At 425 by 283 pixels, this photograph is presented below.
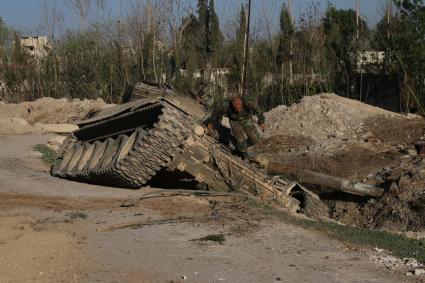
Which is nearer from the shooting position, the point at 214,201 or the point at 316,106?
the point at 214,201

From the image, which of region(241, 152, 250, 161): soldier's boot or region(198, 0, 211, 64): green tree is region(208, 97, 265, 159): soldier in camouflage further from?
region(198, 0, 211, 64): green tree

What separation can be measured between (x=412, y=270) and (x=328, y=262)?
2.47ft

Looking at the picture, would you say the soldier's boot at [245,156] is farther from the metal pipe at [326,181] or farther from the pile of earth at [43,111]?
the pile of earth at [43,111]

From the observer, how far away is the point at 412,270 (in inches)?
228

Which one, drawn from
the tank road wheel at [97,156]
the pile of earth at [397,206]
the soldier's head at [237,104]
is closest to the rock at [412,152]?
the pile of earth at [397,206]

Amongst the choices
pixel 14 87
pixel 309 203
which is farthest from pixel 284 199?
pixel 14 87

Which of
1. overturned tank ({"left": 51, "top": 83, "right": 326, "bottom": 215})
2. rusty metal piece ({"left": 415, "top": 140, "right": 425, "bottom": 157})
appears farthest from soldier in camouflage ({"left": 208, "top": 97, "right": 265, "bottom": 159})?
rusty metal piece ({"left": 415, "top": 140, "right": 425, "bottom": 157})

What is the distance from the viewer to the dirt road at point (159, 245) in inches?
221

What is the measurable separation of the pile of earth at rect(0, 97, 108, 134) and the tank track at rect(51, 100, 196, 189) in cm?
1185

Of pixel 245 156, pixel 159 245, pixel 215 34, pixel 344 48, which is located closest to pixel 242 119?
pixel 245 156

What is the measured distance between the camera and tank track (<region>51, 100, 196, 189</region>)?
382 inches

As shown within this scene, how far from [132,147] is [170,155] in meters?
0.61

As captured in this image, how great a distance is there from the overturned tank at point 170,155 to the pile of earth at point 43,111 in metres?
12.9

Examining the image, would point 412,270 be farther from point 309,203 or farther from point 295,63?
point 295,63
